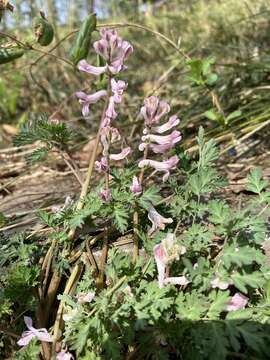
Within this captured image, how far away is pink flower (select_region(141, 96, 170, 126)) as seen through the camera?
134cm

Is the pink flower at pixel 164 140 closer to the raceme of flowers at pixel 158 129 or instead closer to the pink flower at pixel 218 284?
the raceme of flowers at pixel 158 129

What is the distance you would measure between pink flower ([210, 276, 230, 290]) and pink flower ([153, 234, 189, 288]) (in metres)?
0.06

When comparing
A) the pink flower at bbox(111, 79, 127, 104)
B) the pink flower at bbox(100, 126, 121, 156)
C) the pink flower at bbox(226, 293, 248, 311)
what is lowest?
the pink flower at bbox(226, 293, 248, 311)

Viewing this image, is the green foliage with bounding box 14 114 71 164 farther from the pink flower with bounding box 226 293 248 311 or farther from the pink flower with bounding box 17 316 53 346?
the pink flower with bounding box 226 293 248 311

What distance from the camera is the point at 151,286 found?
1.23m

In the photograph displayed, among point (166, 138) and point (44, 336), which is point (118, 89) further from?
point (44, 336)

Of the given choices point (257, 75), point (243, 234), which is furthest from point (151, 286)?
point (257, 75)

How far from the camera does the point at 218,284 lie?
121 cm

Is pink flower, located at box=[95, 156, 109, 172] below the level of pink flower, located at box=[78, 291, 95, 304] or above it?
above

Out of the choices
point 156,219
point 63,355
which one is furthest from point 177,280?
point 63,355

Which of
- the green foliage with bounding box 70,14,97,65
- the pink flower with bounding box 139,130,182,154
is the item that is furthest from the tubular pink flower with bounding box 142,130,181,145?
the green foliage with bounding box 70,14,97,65

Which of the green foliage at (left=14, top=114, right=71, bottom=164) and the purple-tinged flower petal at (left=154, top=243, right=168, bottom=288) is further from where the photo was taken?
the green foliage at (left=14, top=114, right=71, bottom=164)

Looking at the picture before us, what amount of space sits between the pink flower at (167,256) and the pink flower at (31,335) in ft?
1.13

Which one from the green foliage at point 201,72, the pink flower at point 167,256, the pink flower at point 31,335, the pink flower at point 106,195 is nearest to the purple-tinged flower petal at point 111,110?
the pink flower at point 106,195
